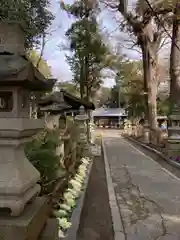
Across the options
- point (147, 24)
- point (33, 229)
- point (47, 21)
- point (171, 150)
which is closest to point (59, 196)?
point (33, 229)

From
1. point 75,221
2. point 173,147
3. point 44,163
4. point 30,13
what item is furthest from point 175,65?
point 44,163

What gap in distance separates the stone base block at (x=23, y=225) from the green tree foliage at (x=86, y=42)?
21.3 m

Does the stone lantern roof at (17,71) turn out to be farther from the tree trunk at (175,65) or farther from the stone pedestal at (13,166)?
the tree trunk at (175,65)

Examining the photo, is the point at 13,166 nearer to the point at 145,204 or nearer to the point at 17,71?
the point at 17,71

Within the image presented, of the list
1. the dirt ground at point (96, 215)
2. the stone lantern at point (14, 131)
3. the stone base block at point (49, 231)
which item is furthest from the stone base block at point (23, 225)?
the dirt ground at point (96, 215)

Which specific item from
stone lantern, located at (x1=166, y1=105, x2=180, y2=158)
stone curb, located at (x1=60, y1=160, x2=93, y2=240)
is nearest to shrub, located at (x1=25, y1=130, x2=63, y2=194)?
stone curb, located at (x1=60, y1=160, x2=93, y2=240)

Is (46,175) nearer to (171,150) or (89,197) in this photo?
(89,197)

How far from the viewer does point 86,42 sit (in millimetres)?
28141

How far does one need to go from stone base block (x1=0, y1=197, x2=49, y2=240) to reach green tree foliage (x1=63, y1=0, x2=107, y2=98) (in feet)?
70.0

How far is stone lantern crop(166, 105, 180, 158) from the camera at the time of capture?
51.3ft

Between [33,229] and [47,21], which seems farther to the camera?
[47,21]

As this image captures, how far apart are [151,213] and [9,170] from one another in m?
4.20

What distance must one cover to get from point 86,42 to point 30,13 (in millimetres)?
16338

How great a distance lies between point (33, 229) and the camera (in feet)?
10.8
